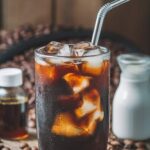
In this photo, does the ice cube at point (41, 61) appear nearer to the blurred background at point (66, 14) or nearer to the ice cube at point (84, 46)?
the ice cube at point (84, 46)

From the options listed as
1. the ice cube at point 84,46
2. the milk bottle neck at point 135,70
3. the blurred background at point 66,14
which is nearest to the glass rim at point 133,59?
the milk bottle neck at point 135,70

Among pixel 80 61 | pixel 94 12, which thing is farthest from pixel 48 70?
pixel 94 12

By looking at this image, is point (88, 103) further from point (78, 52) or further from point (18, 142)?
point (18, 142)

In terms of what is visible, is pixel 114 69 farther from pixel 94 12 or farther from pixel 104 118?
pixel 94 12

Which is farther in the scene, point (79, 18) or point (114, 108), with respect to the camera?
point (79, 18)

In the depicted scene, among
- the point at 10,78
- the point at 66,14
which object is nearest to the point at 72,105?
the point at 10,78

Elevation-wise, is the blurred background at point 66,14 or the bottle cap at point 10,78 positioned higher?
the bottle cap at point 10,78

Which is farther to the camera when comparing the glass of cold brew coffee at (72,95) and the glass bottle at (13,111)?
the glass bottle at (13,111)
